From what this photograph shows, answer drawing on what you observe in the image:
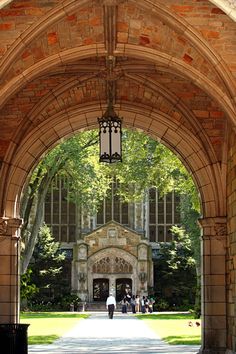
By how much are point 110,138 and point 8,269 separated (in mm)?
5325

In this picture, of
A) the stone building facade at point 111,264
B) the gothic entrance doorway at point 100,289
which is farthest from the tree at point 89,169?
the gothic entrance doorway at point 100,289

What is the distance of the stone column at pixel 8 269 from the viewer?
20094mm

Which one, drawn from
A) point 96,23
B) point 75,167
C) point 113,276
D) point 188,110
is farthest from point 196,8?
point 113,276

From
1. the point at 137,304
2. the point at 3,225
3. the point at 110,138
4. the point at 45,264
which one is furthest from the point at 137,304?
the point at 110,138

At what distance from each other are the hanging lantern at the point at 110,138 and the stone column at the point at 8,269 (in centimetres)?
470

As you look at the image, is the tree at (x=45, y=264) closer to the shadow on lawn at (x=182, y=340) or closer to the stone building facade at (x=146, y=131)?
the shadow on lawn at (x=182, y=340)

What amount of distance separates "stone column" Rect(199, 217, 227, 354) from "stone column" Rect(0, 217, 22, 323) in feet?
13.3

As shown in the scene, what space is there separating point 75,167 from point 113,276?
92.4ft

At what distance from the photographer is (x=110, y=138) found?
52.9 ft

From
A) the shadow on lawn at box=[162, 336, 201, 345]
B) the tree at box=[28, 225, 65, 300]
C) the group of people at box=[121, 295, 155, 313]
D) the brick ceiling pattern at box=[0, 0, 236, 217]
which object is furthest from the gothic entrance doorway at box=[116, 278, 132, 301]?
the brick ceiling pattern at box=[0, 0, 236, 217]

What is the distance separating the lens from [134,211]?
65.4m

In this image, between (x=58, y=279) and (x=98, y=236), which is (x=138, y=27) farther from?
(x=98, y=236)

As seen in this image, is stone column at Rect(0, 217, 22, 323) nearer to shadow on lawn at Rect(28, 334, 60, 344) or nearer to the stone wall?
shadow on lawn at Rect(28, 334, 60, 344)

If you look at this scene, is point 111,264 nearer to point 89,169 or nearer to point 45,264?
point 45,264
